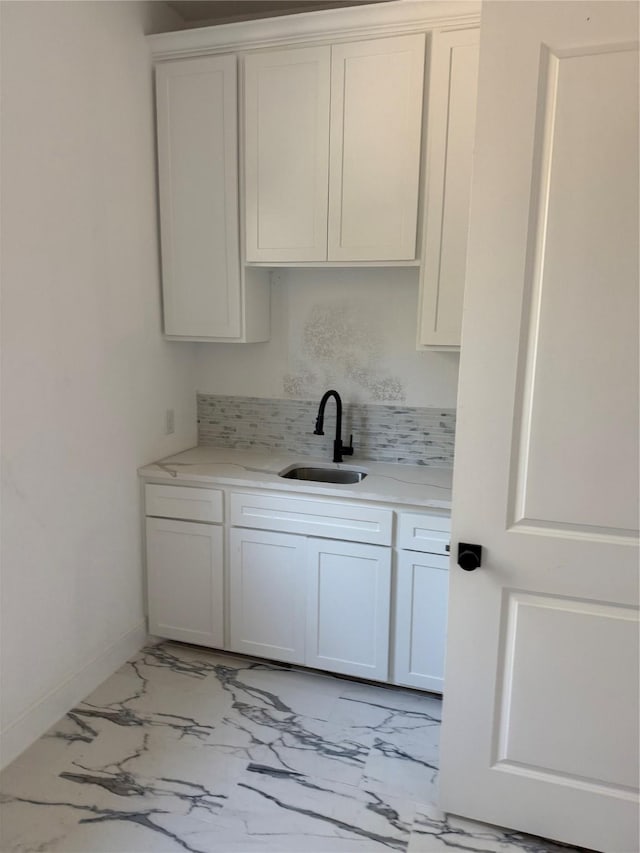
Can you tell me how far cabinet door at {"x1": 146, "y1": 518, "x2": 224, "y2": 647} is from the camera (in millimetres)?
2637

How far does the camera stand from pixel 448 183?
2254 millimetres

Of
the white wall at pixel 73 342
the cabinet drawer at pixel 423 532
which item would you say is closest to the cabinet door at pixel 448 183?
the cabinet drawer at pixel 423 532

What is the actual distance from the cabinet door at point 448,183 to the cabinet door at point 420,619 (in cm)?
86

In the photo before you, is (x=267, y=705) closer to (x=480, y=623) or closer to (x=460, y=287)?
(x=480, y=623)

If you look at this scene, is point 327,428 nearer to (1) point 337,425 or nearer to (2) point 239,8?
(1) point 337,425

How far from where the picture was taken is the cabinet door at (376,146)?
2254 mm

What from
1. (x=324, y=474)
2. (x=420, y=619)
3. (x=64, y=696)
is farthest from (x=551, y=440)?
(x=64, y=696)

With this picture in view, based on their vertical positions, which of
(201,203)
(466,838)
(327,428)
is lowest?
(466,838)

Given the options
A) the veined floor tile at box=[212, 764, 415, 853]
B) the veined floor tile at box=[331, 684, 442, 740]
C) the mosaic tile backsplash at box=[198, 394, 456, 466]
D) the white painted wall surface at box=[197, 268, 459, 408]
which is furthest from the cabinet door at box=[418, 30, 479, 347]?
the veined floor tile at box=[212, 764, 415, 853]

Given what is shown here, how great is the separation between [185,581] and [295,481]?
70 cm

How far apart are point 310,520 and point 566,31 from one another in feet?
5.77

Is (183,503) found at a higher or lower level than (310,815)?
higher

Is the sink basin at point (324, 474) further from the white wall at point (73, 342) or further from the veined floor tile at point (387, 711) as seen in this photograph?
the veined floor tile at point (387, 711)

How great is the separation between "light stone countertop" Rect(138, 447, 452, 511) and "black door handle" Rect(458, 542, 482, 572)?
568 millimetres
